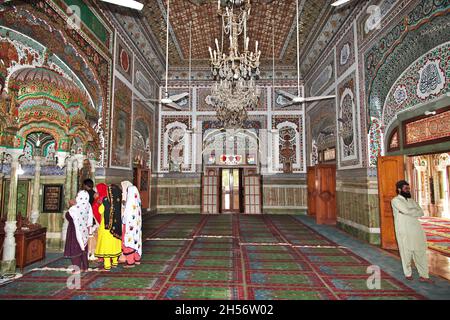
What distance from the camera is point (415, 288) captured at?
289 centimetres

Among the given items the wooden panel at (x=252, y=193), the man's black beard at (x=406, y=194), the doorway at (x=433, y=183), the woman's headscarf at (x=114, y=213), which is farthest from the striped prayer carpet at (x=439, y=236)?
the woman's headscarf at (x=114, y=213)

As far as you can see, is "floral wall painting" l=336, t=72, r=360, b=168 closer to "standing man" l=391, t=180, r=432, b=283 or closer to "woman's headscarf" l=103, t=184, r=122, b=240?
"standing man" l=391, t=180, r=432, b=283

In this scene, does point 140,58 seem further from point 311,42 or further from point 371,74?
point 371,74

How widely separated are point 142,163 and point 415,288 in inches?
279

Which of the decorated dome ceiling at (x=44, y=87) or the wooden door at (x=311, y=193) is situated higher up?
the decorated dome ceiling at (x=44, y=87)

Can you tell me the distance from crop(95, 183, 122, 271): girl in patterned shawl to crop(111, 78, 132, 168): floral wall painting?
2460mm

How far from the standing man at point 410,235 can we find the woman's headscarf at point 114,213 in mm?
3464

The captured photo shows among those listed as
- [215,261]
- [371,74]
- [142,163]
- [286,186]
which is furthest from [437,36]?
[142,163]

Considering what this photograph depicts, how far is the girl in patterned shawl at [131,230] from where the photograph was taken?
139 inches

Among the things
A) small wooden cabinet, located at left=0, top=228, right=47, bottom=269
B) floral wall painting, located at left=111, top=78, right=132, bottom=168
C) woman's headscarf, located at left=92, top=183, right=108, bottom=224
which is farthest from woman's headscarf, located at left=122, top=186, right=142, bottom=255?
floral wall painting, located at left=111, top=78, right=132, bottom=168

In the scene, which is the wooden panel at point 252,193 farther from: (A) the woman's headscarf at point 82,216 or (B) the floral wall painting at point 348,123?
(A) the woman's headscarf at point 82,216

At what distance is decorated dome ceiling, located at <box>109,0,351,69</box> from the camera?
240 inches

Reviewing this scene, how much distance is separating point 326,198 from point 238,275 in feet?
16.0

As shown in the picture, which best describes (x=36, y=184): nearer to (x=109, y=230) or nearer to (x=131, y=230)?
(x=109, y=230)
